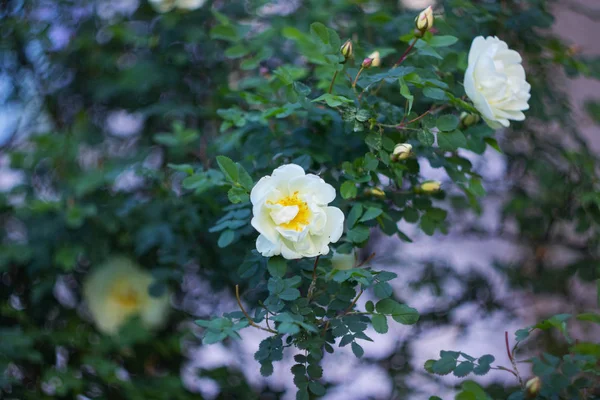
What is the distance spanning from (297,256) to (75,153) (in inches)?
32.3

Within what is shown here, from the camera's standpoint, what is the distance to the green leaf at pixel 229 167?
802 millimetres

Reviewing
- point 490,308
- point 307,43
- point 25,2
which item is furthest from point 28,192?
point 490,308

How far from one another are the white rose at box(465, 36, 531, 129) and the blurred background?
239 millimetres

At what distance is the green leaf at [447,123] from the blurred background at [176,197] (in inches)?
12.8

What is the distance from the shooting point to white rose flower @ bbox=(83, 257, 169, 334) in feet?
4.43

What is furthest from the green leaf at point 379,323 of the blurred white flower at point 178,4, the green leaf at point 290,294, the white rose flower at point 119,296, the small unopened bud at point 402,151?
the blurred white flower at point 178,4

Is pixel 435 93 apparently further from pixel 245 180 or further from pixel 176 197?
pixel 176 197

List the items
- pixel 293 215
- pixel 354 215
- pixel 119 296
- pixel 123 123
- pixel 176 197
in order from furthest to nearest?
pixel 123 123, pixel 119 296, pixel 176 197, pixel 354 215, pixel 293 215

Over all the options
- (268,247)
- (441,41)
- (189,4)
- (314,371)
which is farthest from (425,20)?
(189,4)

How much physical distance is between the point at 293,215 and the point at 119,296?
29.1 inches

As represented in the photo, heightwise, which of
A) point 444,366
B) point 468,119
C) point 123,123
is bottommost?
point 123,123

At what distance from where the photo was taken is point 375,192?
92 cm

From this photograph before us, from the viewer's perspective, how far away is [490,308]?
4.84 ft

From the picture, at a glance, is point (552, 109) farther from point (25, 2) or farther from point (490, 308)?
point (25, 2)
